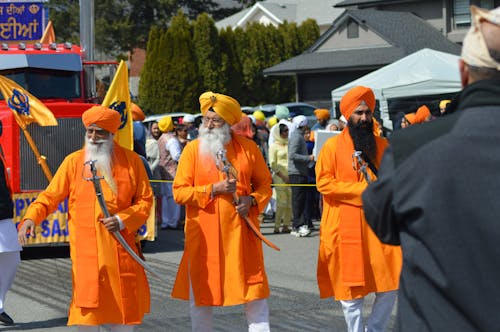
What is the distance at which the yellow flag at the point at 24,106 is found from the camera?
1323cm

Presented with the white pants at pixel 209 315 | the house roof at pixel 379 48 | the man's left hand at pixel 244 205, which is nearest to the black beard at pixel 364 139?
the man's left hand at pixel 244 205

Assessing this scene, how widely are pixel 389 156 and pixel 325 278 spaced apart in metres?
4.32

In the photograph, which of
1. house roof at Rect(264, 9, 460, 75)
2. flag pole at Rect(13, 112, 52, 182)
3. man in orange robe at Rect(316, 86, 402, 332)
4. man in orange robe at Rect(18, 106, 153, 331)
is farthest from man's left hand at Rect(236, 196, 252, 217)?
house roof at Rect(264, 9, 460, 75)

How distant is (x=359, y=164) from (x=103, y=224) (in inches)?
73.6

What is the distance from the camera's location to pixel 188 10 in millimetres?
70000

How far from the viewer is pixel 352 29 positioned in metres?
45.0

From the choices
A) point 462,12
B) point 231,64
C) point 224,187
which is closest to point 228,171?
point 224,187

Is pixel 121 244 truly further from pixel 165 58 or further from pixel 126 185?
pixel 165 58

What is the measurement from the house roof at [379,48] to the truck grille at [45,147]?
93.5ft

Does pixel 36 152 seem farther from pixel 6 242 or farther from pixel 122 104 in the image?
pixel 6 242

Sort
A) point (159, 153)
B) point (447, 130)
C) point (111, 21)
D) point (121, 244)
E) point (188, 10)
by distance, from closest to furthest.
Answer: point (447, 130) → point (121, 244) → point (159, 153) → point (111, 21) → point (188, 10)

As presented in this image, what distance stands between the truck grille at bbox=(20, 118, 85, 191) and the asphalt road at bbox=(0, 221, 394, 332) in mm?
1113

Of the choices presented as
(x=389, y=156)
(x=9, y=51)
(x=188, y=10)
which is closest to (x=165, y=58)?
(x=188, y=10)

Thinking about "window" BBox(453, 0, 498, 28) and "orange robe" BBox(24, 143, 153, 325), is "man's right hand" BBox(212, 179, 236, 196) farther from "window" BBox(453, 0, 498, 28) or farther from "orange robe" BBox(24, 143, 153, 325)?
"window" BBox(453, 0, 498, 28)
